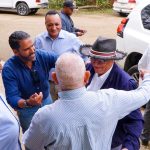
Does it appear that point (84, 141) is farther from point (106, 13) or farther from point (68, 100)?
point (106, 13)

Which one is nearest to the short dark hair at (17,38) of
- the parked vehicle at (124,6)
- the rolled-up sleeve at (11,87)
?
the rolled-up sleeve at (11,87)

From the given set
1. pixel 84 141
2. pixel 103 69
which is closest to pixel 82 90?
pixel 84 141

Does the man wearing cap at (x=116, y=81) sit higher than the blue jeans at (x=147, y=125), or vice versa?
the man wearing cap at (x=116, y=81)

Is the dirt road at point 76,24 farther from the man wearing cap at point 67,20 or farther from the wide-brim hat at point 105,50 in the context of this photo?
the wide-brim hat at point 105,50

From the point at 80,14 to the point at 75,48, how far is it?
13334 mm

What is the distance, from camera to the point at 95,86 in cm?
302

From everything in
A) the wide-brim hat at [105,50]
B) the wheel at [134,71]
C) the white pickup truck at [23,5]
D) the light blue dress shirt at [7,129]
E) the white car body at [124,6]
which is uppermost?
the wide-brim hat at [105,50]

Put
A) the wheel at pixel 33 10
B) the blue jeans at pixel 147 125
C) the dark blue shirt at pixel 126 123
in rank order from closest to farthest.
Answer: the dark blue shirt at pixel 126 123 < the blue jeans at pixel 147 125 < the wheel at pixel 33 10

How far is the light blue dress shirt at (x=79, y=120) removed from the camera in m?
2.31

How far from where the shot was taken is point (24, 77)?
12.2ft

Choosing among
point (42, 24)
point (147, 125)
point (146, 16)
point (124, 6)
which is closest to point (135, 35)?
point (146, 16)

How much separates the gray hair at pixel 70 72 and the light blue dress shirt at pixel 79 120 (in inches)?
2.1

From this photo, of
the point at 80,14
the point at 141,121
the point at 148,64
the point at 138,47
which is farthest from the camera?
the point at 80,14

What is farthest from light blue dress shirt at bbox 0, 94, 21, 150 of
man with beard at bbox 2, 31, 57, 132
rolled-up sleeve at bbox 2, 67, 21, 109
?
rolled-up sleeve at bbox 2, 67, 21, 109
